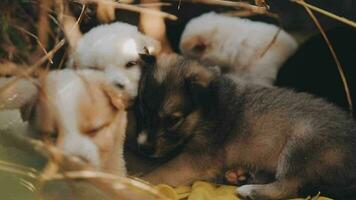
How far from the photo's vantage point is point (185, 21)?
4152 mm

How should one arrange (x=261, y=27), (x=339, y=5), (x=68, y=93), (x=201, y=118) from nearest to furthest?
(x=68, y=93)
(x=201, y=118)
(x=261, y=27)
(x=339, y=5)

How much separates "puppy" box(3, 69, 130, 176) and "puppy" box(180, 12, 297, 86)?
0.88 meters

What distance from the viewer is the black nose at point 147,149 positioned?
3.04 m

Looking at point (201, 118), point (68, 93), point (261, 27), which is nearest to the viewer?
point (68, 93)

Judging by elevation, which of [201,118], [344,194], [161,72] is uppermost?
[161,72]

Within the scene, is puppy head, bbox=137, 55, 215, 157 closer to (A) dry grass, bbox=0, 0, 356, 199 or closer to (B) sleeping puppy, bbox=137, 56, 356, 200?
(B) sleeping puppy, bbox=137, 56, 356, 200

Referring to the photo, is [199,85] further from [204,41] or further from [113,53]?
[204,41]

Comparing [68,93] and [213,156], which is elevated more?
[68,93]

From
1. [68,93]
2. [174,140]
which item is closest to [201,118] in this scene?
[174,140]

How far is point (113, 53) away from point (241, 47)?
3.07ft

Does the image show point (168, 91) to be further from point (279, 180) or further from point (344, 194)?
point (344, 194)

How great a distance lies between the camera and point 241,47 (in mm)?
3871

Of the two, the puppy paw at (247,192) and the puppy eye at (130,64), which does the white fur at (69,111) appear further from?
the puppy paw at (247,192)

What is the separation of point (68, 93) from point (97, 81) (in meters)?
0.19
